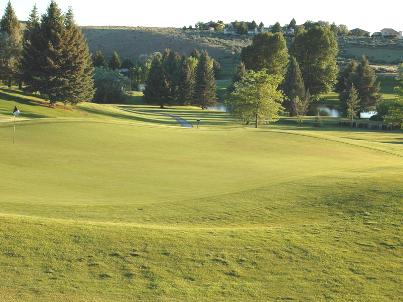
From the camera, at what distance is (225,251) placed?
35.0 feet

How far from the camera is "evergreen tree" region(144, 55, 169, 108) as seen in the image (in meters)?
96.4


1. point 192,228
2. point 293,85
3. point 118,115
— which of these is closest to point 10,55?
point 118,115

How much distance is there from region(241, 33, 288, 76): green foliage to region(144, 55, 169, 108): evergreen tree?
16655 millimetres

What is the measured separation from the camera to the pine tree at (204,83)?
316 ft

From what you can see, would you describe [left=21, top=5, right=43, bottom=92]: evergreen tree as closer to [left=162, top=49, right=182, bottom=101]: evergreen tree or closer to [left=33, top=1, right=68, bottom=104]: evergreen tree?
[left=33, top=1, right=68, bottom=104]: evergreen tree

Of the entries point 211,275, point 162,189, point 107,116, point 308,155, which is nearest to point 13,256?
point 211,275

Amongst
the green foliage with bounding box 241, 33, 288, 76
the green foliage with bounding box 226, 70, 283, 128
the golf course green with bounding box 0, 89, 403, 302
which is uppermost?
the green foliage with bounding box 241, 33, 288, 76

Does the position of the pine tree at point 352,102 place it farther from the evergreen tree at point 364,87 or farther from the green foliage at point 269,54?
the green foliage at point 269,54

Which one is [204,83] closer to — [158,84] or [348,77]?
[158,84]

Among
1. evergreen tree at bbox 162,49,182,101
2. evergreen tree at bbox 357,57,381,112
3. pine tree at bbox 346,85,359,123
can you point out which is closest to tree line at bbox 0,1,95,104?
pine tree at bbox 346,85,359,123

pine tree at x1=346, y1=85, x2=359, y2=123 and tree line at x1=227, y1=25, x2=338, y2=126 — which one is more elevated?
tree line at x1=227, y1=25, x2=338, y2=126

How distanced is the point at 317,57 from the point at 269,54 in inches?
361

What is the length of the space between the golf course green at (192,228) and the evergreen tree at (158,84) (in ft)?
241

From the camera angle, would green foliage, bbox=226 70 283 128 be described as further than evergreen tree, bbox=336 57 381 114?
No
